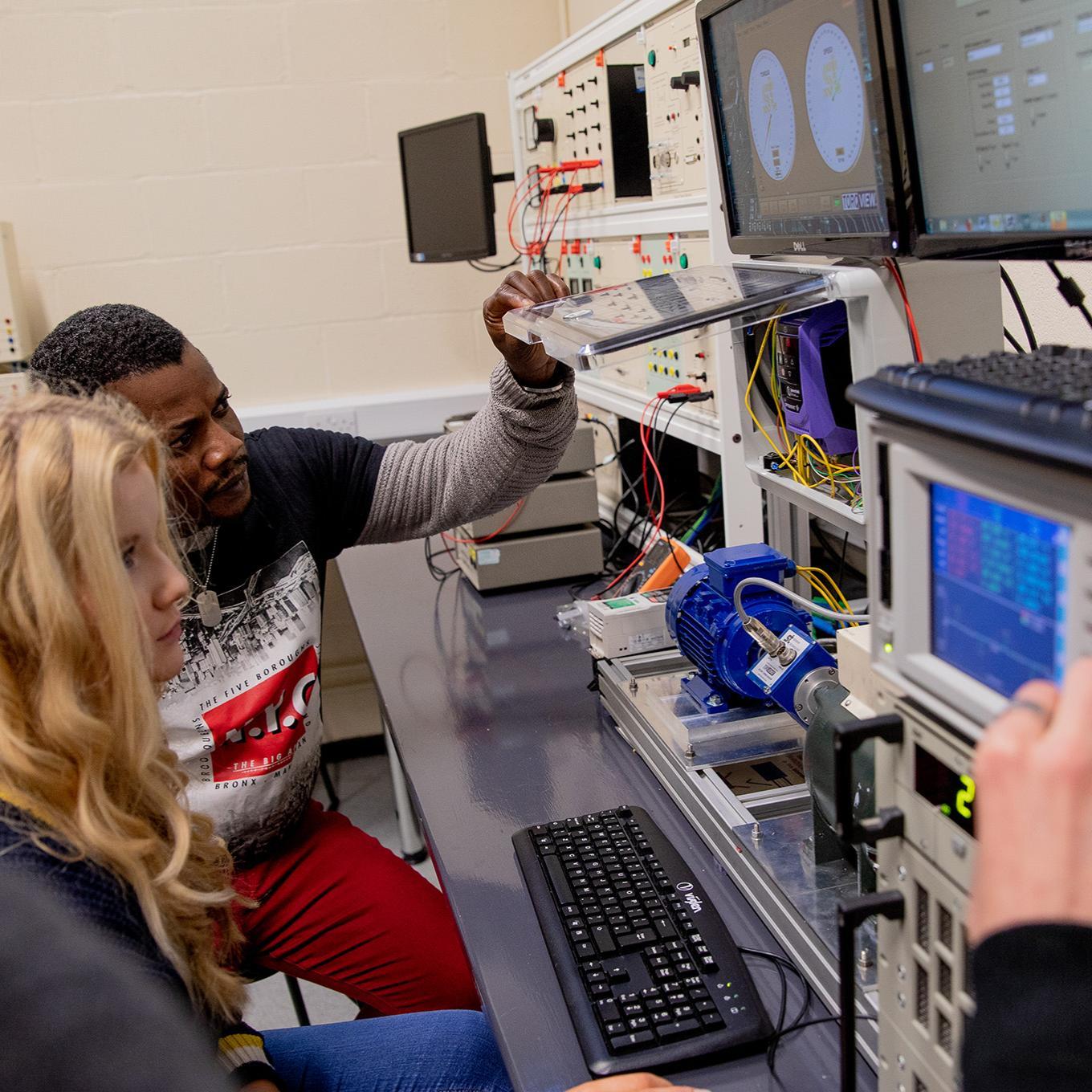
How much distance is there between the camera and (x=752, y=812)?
119 centimetres

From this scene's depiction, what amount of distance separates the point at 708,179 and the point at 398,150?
1.75m

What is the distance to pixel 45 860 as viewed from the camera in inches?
30.9

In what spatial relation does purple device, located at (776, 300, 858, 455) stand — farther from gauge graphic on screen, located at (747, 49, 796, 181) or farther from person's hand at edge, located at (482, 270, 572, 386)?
person's hand at edge, located at (482, 270, 572, 386)

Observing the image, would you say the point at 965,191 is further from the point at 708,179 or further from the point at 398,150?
the point at 398,150

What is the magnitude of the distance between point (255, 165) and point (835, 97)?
93.0 inches

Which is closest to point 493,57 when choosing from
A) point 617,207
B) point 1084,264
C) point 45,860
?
point 617,207

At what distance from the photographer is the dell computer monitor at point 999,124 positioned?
0.82m

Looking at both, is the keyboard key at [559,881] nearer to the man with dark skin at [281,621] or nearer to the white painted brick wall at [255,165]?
the man with dark skin at [281,621]

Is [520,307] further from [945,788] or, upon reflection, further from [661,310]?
[945,788]

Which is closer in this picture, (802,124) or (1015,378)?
(1015,378)

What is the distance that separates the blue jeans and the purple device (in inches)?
31.2

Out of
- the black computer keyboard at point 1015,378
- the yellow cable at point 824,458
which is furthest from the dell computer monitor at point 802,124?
the black computer keyboard at point 1015,378

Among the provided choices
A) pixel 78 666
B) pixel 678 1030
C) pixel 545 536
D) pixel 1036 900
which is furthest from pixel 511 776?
pixel 1036 900

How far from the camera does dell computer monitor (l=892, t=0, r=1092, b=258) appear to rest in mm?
818
